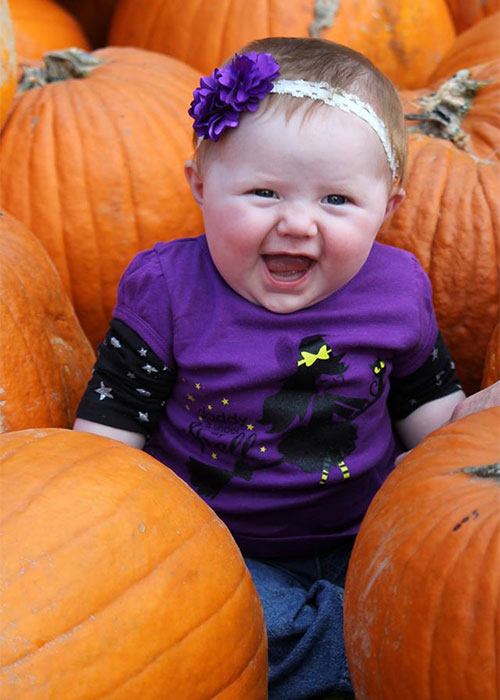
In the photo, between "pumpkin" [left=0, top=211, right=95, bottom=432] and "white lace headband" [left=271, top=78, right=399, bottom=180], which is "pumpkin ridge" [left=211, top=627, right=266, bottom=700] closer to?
"pumpkin" [left=0, top=211, right=95, bottom=432]

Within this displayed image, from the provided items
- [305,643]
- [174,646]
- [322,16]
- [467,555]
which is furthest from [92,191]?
[467,555]

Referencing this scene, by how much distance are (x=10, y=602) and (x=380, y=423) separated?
91cm

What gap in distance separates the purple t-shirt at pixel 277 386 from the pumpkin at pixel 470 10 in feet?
5.13

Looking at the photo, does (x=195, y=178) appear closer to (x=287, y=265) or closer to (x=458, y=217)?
(x=287, y=265)

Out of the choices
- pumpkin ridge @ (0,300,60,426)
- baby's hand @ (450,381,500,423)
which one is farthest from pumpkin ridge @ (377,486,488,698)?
pumpkin ridge @ (0,300,60,426)

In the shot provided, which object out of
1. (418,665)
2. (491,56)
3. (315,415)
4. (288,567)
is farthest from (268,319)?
(491,56)

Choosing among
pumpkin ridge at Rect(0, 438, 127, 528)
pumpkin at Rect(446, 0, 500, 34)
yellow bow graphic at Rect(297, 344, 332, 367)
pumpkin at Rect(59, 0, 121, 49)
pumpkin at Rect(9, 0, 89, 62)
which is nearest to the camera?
pumpkin ridge at Rect(0, 438, 127, 528)

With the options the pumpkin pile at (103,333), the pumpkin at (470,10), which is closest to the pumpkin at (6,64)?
the pumpkin pile at (103,333)

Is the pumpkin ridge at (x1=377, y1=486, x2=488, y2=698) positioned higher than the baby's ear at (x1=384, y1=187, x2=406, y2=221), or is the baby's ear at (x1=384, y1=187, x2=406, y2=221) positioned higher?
the baby's ear at (x1=384, y1=187, x2=406, y2=221)

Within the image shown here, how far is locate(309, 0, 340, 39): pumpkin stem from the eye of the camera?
272cm

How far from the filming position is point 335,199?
159 centimetres

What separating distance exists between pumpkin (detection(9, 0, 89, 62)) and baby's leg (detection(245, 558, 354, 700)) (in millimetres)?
1882

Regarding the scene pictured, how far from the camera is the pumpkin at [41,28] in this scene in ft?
9.47

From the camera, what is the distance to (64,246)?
226cm
